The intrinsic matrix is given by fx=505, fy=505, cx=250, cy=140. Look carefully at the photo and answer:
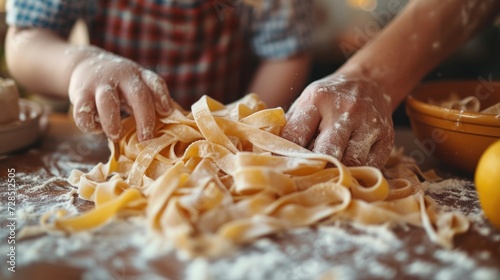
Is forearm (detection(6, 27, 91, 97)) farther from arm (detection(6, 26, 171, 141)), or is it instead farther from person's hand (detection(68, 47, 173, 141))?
person's hand (detection(68, 47, 173, 141))

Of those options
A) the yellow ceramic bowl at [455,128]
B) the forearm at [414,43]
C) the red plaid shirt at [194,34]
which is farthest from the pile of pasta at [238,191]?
the red plaid shirt at [194,34]

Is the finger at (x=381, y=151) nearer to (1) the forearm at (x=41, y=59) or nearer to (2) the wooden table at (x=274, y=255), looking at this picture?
(2) the wooden table at (x=274, y=255)

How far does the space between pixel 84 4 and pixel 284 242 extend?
3.49 feet

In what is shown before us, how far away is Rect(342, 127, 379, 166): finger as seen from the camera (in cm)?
92

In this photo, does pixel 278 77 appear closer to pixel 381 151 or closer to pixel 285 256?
pixel 381 151

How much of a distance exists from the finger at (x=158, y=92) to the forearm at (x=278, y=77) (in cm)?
58

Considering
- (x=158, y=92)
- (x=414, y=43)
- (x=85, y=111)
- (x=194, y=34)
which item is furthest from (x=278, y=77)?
(x=85, y=111)

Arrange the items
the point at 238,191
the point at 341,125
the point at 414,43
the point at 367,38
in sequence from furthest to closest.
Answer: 1. the point at 367,38
2. the point at 414,43
3. the point at 341,125
4. the point at 238,191

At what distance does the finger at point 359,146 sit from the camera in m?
0.92

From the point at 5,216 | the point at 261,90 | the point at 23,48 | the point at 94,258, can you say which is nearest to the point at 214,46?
the point at 261,90

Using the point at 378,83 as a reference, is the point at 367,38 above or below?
below

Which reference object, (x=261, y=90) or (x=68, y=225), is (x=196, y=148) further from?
(x=261, y=90)

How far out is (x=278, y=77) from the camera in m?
1.61

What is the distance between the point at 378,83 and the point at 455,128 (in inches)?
7.8
